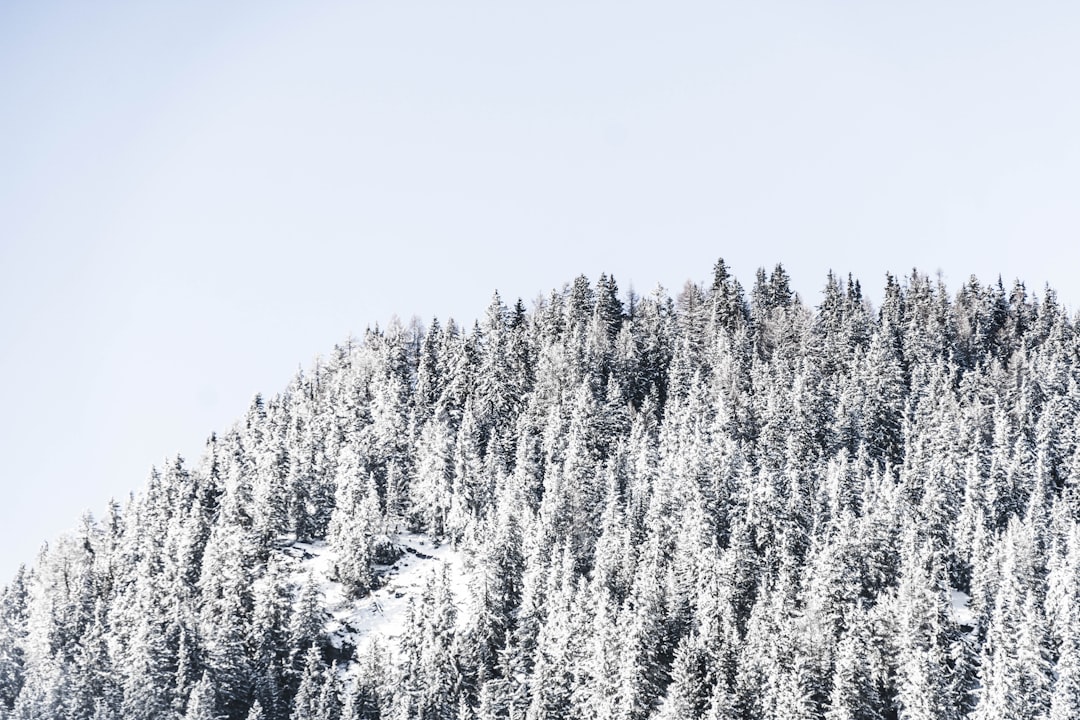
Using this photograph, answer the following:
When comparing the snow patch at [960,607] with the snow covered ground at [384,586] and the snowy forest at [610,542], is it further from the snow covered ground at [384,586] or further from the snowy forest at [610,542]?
the snow covered ground at [384,586]

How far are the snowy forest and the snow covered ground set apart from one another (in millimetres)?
297

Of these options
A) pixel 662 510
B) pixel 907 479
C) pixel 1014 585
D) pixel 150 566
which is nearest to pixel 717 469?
pixel 662 510

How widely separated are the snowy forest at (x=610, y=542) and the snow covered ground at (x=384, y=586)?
11.7 inches

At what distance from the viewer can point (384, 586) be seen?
128 metres

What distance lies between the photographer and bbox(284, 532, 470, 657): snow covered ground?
12081 cm

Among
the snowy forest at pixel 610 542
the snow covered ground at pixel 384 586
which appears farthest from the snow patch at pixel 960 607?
the snow covered ground at pixel 384 586

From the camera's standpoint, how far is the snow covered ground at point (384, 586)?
396 feet

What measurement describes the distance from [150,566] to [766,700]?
213ft

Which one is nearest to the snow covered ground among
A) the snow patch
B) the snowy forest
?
the snowy forest

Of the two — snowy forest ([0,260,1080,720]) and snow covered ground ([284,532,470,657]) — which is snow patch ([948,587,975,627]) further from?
snow covered ground ([284,532,470,657])

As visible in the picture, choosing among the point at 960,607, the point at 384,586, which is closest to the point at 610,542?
the point at 384,586

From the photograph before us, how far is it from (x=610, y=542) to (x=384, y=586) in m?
24.9

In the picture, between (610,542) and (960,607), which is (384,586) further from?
(960,607)

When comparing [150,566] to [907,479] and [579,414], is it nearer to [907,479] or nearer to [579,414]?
[579,414]
